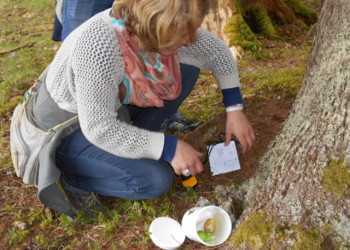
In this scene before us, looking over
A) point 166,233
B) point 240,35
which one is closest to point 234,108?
point 166,233

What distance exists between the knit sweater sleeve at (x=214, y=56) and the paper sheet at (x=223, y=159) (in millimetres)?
398

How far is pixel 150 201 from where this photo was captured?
99.7 inches

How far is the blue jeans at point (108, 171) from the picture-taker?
2393 millimetres

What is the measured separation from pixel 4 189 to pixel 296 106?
212 centimetres

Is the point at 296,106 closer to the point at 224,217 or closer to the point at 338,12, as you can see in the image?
the point at 338,12

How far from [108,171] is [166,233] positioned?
54cm

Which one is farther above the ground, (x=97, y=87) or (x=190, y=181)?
(x=97, y=87)

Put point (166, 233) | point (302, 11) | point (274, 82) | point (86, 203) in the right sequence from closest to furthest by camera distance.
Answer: point (166, 233) → point (86, 203) → point (274, 82) → point (302, 11)

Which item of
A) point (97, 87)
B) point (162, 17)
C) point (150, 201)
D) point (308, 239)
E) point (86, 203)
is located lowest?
point (86, 203)

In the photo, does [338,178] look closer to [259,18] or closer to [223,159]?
[223,159]

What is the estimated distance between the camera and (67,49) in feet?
6.79

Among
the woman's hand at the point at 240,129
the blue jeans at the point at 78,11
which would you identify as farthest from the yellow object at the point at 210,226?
the blue jeans at the point at 78,11

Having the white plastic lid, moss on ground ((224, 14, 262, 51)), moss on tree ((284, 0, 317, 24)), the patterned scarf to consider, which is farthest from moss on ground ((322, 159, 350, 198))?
moss on tree ((284, 0, 317, 24))

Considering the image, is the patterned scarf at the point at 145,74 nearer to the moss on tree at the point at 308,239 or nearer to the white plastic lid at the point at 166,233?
the white plastic lid at the point at 166,233
